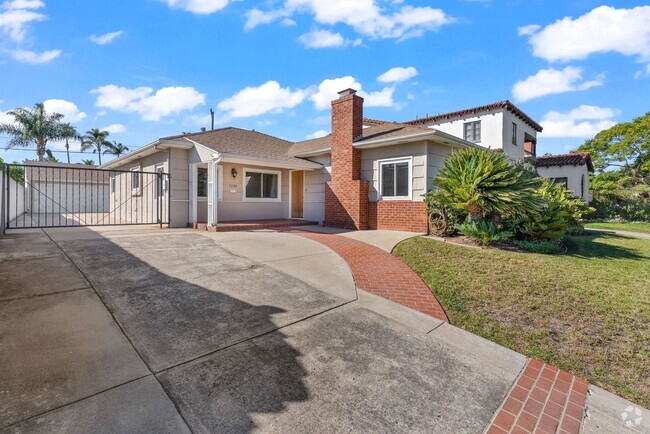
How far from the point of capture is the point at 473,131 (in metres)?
19.8

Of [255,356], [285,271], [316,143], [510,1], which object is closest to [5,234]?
[285,271]

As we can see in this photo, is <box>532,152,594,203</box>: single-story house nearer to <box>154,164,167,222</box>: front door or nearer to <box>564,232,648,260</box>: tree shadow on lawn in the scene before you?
<box>564,232,648,260</box>: tree shadow on lawn

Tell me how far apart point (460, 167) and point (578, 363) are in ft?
19.3

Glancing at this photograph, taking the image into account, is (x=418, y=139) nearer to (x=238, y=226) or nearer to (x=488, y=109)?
(x=238, y=226)

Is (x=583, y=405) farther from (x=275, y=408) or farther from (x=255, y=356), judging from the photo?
(x=255, y=356)

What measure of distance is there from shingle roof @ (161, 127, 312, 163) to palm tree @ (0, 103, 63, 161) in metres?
26.7

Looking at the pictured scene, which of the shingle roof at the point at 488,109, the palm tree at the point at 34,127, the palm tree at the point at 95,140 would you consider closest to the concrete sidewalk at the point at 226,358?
the shingle roof at the point at 488,109

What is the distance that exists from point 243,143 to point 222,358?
11.9 m

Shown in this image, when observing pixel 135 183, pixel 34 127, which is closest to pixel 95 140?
pixel 34 127

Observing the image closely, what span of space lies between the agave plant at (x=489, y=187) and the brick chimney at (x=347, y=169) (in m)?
3.90

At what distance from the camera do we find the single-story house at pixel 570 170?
2180 cm

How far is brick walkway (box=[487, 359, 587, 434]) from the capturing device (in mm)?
2441

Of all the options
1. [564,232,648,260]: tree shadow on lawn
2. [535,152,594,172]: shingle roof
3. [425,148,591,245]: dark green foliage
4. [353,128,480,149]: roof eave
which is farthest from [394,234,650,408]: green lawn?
[535,152,594,172]: shingle roof

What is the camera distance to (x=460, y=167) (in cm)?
837
